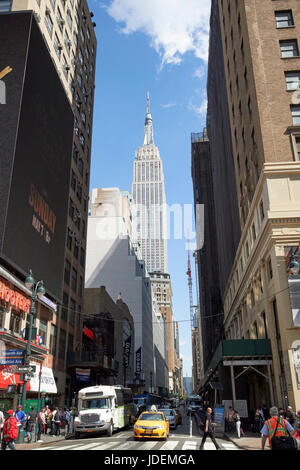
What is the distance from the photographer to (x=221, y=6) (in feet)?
178

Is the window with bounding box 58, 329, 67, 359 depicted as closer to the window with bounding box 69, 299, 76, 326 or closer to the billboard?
the window with bounding box 69, 299, 76, 326

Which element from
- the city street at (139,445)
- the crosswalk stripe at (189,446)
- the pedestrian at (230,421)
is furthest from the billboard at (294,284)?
the crosswalk stripe at (189,446)

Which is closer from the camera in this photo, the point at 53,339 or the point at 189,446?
the point at 189,446

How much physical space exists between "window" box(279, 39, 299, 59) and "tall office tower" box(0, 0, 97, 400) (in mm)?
23123

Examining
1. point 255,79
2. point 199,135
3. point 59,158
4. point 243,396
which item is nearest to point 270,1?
point 255,79

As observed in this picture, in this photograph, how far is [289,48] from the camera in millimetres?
34219

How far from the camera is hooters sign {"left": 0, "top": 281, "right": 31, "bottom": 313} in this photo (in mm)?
27519

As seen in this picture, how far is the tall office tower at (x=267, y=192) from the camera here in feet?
86.0

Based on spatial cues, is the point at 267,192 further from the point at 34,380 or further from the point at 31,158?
the point at 34,380

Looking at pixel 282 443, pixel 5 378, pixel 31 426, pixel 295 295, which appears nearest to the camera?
Answer: pixel 282 443

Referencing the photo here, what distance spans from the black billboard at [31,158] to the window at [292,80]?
825 inches

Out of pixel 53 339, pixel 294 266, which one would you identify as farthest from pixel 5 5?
pixel 294 266

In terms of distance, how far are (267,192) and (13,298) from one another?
20.1 meters

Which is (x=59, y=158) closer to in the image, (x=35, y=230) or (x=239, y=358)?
(x=35, y=230)
